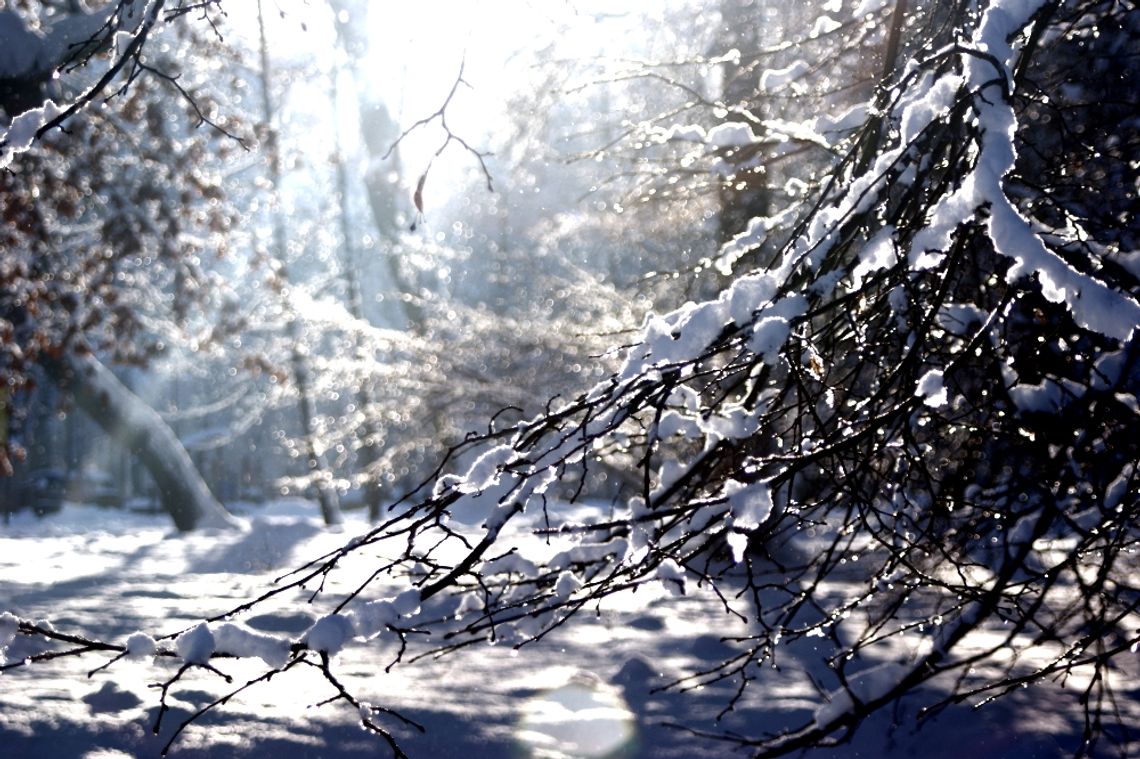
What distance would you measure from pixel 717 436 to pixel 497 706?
202 cm

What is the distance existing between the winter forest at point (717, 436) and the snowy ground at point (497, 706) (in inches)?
0.9

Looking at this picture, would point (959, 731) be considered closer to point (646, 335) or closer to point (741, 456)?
point (741, 456)

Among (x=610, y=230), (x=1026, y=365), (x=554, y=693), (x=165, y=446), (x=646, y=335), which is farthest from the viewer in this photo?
(x=165, y=446)

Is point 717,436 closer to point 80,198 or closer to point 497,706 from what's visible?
point 497,706

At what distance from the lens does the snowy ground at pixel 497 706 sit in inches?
150

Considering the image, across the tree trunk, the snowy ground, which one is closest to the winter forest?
the snowy ground

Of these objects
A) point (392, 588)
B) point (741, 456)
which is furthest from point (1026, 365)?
point (392, 588)

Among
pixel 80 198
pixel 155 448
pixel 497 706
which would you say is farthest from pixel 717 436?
pixel 155 448

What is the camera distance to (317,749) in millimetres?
3770

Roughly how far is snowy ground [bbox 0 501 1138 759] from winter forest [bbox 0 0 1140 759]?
0.02 metres

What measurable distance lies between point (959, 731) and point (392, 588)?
14.6 ft

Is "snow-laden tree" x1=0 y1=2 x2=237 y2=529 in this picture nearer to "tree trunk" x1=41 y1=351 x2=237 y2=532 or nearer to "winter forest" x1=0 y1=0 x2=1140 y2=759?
"winter forest" x1=0 y1=0 x2=1140 y2=759

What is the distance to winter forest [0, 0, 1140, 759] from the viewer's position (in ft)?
8.02

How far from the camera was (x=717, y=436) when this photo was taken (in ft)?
10.1
